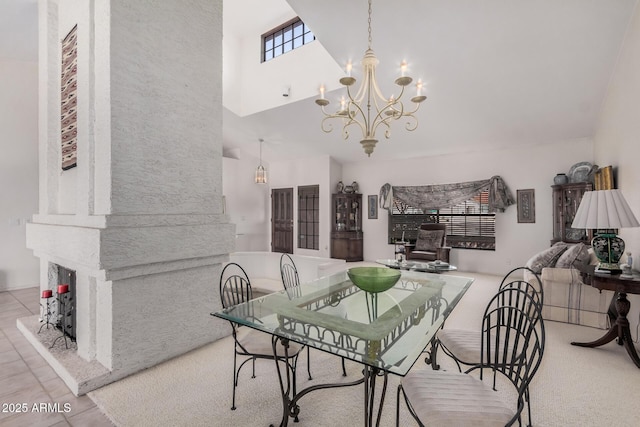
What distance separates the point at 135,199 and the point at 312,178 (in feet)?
18.1

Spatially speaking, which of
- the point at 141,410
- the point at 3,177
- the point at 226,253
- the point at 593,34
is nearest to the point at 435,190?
the point at 593,34

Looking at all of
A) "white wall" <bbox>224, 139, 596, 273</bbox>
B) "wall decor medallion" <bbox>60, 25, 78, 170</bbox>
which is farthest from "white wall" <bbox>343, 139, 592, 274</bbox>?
"wall decor medallion" <bbox>60, 25, 78, 170</bbox>

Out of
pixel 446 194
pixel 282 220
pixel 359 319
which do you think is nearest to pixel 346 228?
pixel 282 220

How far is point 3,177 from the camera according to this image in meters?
4.58

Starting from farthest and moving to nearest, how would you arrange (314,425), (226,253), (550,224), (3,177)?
(550,224)
(3,177)
(226,253)
(314,425)

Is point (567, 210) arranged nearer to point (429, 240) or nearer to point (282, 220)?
point (429, 240)

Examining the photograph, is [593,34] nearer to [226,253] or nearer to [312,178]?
[226,253]

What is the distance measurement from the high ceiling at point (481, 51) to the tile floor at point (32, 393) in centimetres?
379

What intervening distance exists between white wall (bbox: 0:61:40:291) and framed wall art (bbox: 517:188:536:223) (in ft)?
27.8

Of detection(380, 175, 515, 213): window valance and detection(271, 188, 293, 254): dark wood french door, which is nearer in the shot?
detection(380, 175, 515, 213): window valance

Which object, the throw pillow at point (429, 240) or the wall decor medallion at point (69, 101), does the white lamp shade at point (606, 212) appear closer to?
the throw pillow at point (429, 240)

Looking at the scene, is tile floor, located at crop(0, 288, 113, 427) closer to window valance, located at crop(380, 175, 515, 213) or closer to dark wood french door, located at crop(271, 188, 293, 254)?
dark wood french door, located at crop(271, 188, 293, 254)

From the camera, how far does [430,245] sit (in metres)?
6.03

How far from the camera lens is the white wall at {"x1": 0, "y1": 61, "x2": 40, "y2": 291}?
4.57 m
